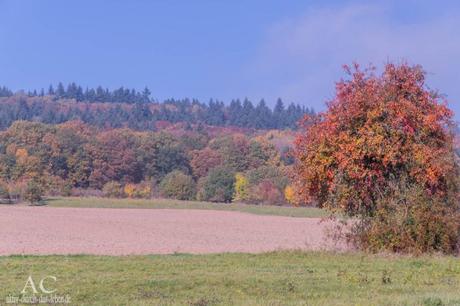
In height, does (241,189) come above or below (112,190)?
above

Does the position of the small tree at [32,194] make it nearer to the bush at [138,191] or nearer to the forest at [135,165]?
the forest at [135,165]

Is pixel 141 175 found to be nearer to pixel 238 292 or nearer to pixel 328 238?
pixel 328 238

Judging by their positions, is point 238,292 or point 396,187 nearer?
point 238,292

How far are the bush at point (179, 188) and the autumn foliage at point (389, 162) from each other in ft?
344

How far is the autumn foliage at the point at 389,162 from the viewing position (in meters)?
22.9

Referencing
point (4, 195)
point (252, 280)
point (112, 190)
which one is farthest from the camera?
point (112, 190)

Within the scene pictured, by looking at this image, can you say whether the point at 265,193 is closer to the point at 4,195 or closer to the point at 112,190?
the point at 112,190

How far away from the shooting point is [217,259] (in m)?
21.5

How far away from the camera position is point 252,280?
15594mm

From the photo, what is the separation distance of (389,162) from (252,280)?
962cm

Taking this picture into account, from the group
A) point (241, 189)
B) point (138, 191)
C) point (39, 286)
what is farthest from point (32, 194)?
point (39, 286)

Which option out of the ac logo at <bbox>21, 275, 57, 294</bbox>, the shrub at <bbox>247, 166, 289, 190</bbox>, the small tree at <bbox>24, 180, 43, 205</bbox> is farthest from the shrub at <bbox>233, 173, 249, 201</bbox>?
the ac logo at <bbox>21, 275, 57, 294</bbox>

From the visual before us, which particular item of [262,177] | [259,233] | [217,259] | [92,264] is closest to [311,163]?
[217,259]

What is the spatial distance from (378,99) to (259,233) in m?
33.8
